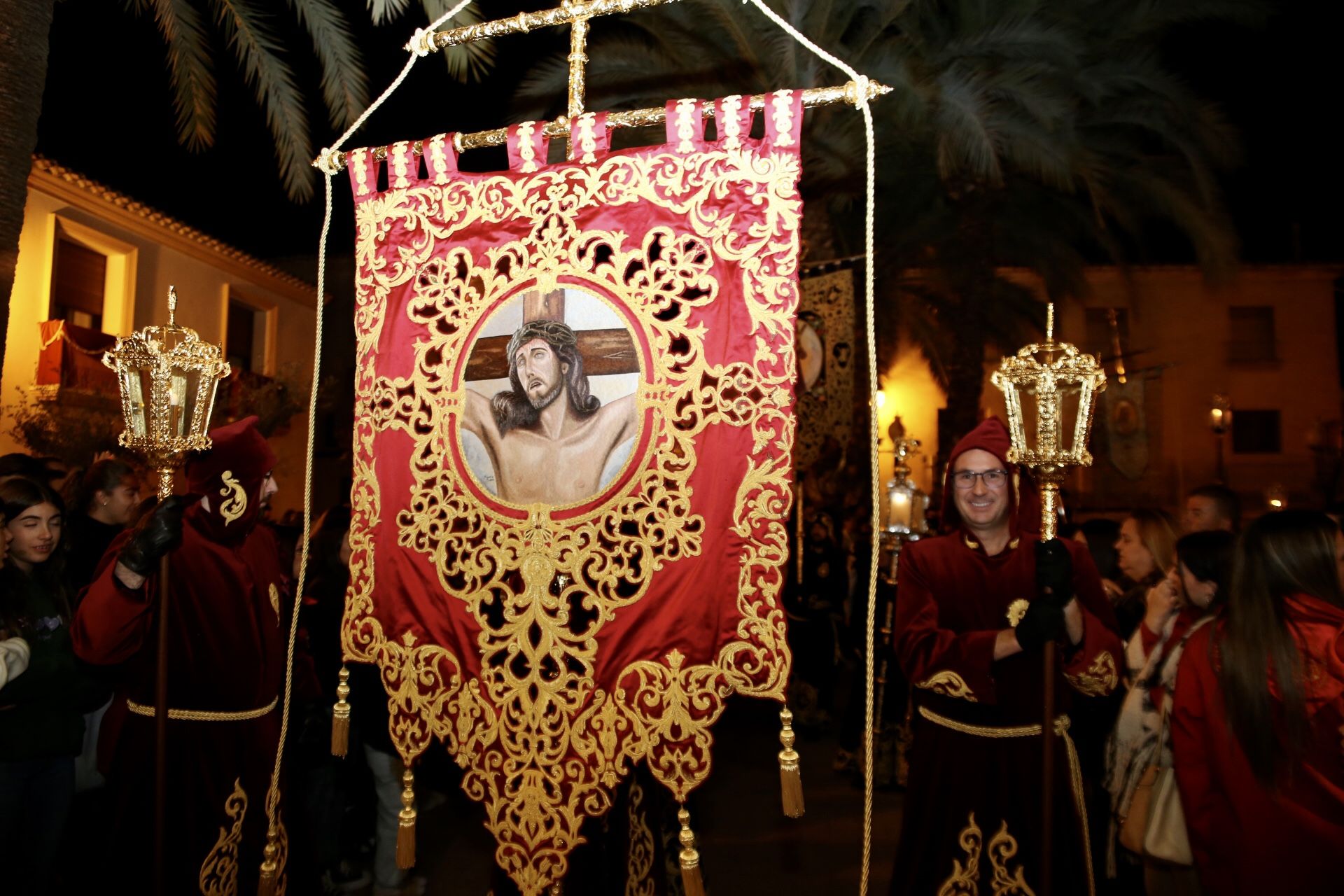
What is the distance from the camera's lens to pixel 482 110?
30.7 ft

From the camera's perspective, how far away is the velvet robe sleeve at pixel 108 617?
3.04m

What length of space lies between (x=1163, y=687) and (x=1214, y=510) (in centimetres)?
184

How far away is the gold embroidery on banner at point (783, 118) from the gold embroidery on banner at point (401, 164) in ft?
4.47

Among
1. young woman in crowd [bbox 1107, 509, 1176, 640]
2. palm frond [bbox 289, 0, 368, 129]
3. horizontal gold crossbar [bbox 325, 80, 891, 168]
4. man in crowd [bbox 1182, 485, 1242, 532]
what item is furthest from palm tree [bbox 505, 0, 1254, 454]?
horizontal gold crossbar [bbox 325, 80, 891, 168]

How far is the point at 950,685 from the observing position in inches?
123

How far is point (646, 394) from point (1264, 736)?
225cm

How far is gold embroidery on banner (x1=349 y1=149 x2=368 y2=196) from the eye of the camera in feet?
10.3

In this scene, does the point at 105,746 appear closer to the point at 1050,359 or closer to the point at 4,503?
the point at 4,503

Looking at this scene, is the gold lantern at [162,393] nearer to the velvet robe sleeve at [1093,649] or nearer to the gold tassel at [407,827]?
the gold tassel at [407,827]

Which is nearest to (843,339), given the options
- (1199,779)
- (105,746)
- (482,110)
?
(482,110)

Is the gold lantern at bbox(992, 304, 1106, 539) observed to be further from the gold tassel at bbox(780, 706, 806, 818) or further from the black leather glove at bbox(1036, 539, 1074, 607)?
the gold tassel at bbox(780, 706, 806, 818)

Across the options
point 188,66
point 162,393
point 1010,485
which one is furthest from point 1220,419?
point 162,393

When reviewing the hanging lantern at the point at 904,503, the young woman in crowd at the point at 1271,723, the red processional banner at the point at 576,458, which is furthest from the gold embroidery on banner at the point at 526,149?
the hanging lantern at the point at 904,503

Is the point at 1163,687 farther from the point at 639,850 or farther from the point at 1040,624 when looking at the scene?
the point at 639,850
